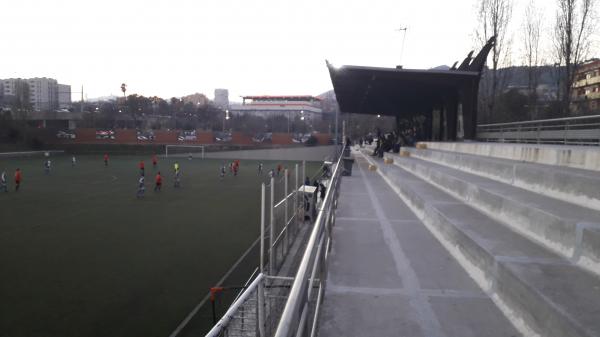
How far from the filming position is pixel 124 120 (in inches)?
3536

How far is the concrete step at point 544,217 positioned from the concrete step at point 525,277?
0.09 metres

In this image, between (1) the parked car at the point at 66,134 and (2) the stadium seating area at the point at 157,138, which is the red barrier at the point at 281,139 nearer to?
(2) the stadium seating area at the point at 157,138

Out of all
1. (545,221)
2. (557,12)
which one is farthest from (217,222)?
(557,12)

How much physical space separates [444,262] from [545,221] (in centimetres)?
101

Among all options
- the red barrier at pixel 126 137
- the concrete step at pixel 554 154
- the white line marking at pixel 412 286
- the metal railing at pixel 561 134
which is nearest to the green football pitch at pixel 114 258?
the white line marking at pixel 412 286

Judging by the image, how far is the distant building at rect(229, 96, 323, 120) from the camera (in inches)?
5778

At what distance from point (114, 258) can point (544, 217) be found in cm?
1159

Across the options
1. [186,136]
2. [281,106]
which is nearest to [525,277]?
[186,136]

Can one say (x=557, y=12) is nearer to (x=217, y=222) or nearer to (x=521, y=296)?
(x=217, y=222)

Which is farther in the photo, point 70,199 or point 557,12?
point 70,199

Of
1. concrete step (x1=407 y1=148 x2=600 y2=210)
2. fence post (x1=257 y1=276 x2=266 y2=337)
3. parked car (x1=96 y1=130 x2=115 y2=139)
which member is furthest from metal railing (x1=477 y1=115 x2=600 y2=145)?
parked car (x1=96 y1=130 x2=115 y2=139)

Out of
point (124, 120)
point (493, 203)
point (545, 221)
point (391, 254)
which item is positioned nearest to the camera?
point (545, 221)

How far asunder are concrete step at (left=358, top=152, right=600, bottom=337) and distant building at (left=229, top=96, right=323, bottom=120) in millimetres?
134859

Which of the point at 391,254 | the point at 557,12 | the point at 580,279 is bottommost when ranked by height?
the point at 391,254
